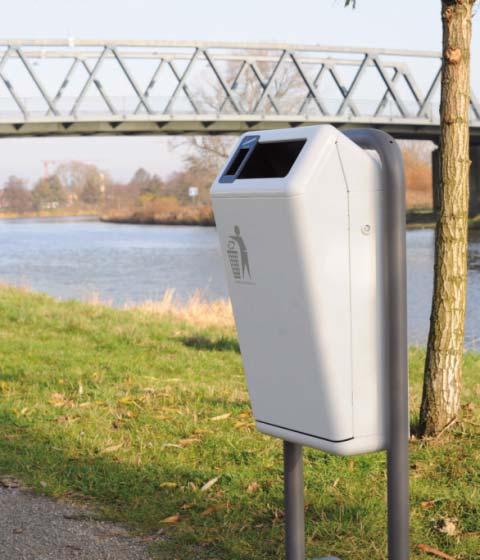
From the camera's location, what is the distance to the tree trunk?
476 centimetres

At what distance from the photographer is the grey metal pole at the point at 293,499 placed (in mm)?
3125

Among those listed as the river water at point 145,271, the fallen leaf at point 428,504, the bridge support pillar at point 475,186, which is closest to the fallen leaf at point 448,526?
the fallen leaf at point 428,504

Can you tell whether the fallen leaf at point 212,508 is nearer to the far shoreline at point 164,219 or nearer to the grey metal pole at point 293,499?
the grey metal pole at point 293,499

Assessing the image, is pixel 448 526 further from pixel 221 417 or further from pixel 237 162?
pixel 221 417

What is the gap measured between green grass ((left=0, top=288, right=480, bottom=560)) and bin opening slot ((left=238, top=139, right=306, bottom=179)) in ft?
5.08

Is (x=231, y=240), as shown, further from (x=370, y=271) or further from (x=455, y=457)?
(x=455, y=457)

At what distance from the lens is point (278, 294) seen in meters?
2.87

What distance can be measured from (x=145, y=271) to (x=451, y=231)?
24.5 metres

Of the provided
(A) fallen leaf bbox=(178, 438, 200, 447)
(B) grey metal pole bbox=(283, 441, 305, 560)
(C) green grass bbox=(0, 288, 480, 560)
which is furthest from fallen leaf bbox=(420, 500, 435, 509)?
(A) fallen leaf bbox=(178, 438, 200, 447)

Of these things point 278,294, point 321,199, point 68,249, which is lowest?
point 68,249

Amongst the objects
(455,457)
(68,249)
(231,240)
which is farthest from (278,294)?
(68,249)

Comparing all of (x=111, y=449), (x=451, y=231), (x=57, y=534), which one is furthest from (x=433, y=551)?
(x=111, y=449)

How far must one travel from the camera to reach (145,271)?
29.0 meters

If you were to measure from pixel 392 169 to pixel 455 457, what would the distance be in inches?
89.0
